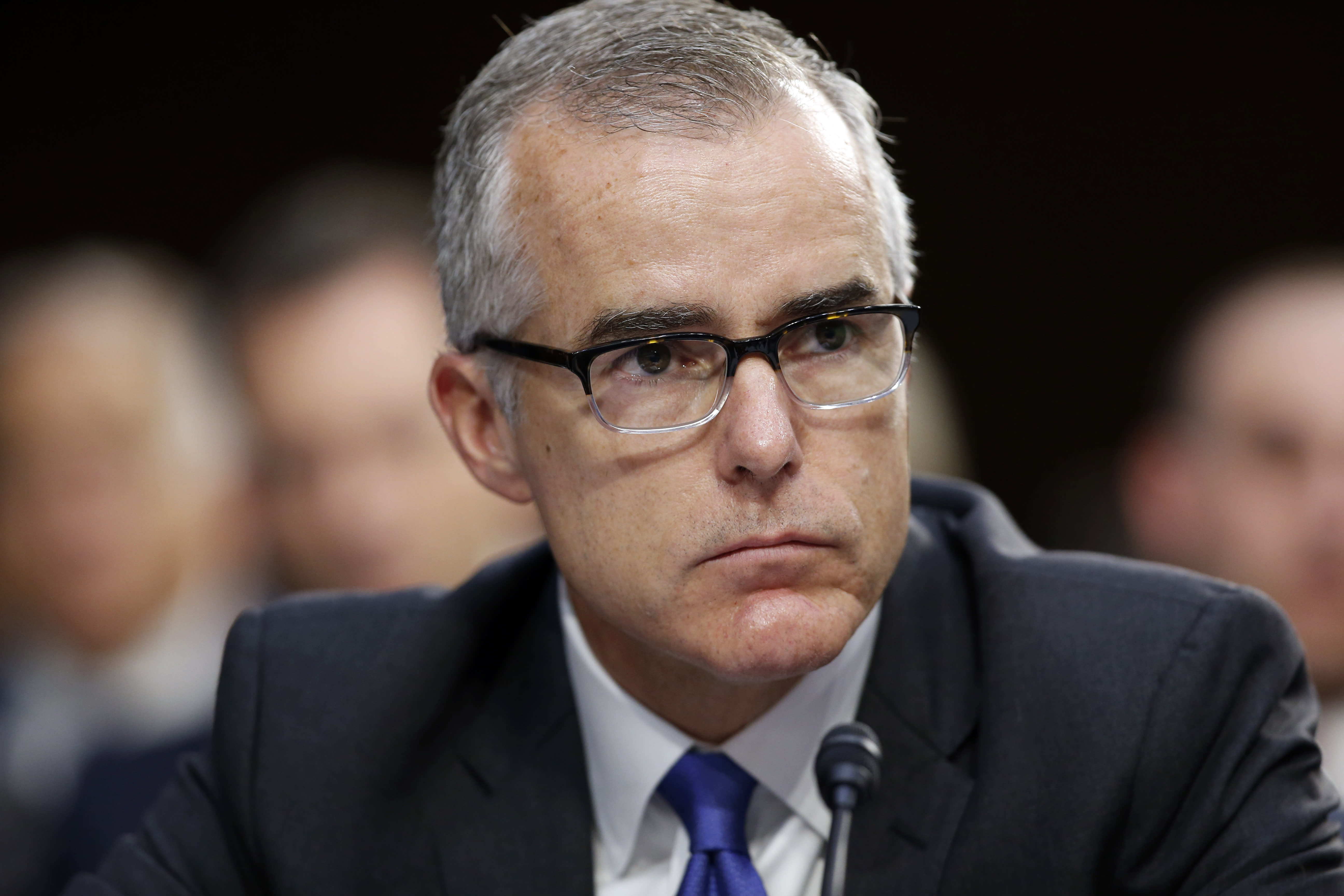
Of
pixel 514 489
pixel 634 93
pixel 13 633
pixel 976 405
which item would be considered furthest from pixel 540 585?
pixel 976 405

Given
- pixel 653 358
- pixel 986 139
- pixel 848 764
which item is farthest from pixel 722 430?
pixel 986 139

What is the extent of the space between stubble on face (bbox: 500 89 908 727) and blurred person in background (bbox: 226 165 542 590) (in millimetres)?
1993

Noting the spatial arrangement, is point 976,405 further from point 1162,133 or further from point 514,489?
point 514,489

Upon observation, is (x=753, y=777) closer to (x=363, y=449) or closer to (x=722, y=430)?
(x=722, y=430)

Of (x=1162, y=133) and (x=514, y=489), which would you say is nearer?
(x=514, y=489)

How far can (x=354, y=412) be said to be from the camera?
3.92 metres

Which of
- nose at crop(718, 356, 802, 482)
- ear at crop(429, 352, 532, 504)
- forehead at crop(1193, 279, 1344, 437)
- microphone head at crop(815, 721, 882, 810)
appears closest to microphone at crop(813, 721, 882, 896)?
microphone head at crop(815, 721, 882, 810)

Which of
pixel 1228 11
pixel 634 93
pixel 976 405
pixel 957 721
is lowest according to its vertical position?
pixel 976 405

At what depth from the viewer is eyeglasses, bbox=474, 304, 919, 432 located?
1722 millimetres

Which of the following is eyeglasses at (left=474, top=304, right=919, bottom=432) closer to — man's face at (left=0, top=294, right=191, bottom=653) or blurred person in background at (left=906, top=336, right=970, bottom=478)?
blurred person in background at (left=906, top=336, right=970, bottom=478)

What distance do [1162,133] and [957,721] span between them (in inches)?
139

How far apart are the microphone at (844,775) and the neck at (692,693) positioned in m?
0.28

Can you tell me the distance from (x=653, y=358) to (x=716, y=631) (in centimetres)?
37

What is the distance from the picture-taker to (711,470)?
1708 millimetres
